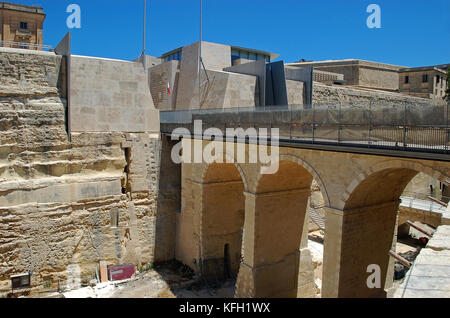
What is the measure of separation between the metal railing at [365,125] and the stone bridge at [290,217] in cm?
40

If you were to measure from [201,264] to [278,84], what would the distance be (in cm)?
1121

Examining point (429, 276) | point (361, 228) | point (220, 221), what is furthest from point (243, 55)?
point (429, 276)

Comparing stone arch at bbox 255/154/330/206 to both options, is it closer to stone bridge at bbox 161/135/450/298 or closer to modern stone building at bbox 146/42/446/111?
stone bridge at bbox 161/135/450/298

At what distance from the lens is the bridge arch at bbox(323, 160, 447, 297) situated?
430 inches

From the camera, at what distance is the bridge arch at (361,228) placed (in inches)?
430

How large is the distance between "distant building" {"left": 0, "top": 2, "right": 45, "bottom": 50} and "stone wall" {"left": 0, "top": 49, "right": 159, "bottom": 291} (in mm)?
17171

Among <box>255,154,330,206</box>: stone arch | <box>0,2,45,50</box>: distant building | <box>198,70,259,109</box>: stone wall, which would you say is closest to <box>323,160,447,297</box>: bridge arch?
<box>255,154,330,206</box>: stone arch

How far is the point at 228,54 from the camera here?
25359 mm

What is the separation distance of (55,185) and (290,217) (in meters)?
9.91

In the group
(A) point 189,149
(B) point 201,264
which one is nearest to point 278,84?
(A) point 189,149

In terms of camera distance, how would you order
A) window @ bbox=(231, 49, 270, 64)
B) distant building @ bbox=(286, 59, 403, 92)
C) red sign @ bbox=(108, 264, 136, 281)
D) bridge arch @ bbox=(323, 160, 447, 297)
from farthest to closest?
distant building @ bbox=(286, 59, 403, 92), window @ bbox=(231, 49, 270, 64), red sign @ bbox=(108, 264, 136, 281), bridge arch @ bbox=(323, 160, 447, 297)

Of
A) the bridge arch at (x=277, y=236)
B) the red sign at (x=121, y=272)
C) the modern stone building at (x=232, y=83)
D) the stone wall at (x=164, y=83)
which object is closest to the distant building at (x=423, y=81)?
the modern stone building at (x=232, y=83)

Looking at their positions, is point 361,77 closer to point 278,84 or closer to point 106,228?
point 278,84

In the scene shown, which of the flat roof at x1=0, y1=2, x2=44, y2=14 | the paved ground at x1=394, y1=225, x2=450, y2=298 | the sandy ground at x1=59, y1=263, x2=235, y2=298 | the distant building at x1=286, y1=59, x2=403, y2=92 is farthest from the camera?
the distant building at x1=286, y1=59, x2=403, y2=92
